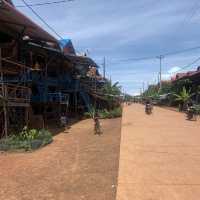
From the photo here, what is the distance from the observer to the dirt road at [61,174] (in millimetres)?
7004

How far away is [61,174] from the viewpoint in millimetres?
8727

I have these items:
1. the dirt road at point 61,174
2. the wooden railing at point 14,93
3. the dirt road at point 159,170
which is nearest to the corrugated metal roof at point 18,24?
the wooden railing at point 14,93

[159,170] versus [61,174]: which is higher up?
[159,170]

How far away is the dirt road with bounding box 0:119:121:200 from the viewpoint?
23.0 feet

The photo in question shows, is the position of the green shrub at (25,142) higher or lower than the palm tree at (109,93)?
lower

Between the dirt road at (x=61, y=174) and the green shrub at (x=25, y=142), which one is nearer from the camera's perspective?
the dirt road at (x=61, y=174)

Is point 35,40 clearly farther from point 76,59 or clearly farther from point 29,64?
point 76,59

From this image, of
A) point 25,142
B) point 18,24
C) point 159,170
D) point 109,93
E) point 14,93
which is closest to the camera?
point 159,170

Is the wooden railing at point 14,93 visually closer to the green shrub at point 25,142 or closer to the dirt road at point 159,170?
the green shrub at point 25,142

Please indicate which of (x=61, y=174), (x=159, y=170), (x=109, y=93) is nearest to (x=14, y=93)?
(x=61, y=174)

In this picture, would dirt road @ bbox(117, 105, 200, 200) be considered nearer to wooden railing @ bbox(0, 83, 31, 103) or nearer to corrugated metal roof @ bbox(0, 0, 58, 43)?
wooden railing @ bbox(0, 83, 31, 103)

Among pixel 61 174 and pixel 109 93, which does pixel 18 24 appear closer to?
pixel 61 174

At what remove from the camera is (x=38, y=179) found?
8242 millimetres

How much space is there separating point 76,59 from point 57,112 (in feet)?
18.2
